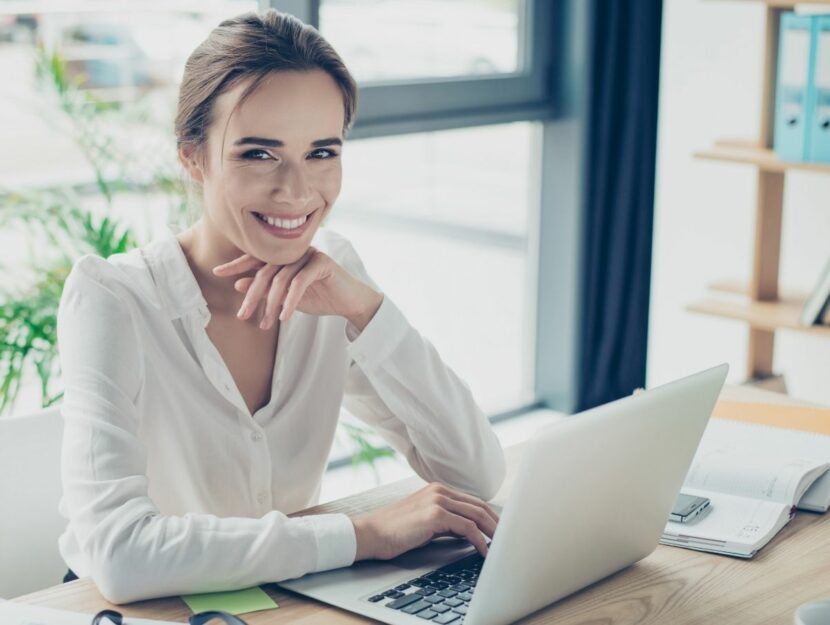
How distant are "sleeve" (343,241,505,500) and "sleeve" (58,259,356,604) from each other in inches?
13.3

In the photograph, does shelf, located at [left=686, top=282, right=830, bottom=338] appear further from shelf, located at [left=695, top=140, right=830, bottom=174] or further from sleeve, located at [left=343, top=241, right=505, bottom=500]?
sleeve, located at [left=343, top=241, right=505, bottom=500]

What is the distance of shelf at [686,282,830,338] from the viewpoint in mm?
3002

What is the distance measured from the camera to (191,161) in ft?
5.74

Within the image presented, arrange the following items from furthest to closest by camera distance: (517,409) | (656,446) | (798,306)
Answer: (517,409)
(798,306)
(656,446)

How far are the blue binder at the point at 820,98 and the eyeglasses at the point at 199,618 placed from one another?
2164mm

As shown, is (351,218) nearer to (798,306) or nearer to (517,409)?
(517,409)

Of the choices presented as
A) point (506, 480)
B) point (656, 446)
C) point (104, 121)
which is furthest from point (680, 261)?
point (656, 446)

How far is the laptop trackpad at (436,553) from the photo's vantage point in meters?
1.45

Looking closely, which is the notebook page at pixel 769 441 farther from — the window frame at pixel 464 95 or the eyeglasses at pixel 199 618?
the window frame at pixel 464 95

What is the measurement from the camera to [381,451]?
9.68 feet

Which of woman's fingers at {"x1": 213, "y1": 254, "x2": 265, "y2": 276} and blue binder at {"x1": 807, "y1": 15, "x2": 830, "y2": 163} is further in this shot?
blue binder at {"x1": 807, "y1": 15, "x2": 830, "y2": 163}

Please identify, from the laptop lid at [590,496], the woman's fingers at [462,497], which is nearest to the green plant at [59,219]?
the woman's fingers at [462,497]

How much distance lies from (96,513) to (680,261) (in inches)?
108

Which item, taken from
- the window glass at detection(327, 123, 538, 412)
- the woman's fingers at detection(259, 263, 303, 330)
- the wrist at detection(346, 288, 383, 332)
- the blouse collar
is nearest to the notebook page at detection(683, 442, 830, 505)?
the wrist at detection(346, 288, 383, 332)
